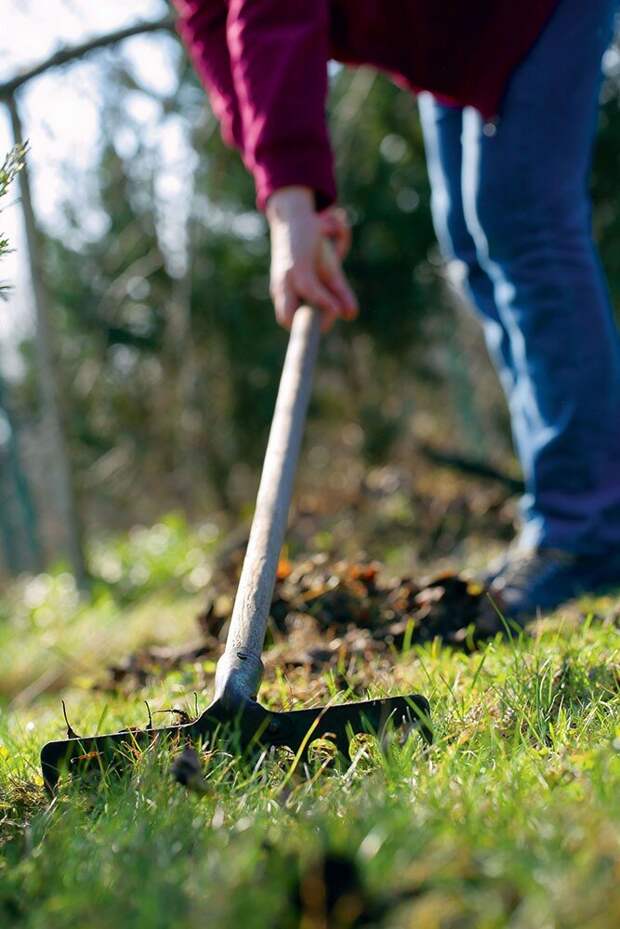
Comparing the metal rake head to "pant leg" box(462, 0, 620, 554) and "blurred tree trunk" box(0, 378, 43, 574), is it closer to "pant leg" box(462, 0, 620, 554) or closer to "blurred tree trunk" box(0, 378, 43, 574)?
"pant leg" box(462, 0, 620, 554)

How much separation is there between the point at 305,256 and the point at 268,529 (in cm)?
93

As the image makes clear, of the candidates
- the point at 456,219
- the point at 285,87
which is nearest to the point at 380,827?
the point at 285,87

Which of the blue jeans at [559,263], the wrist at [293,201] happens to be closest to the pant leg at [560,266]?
the blue jeans at [559,263]

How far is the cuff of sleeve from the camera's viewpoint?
255 centimetres

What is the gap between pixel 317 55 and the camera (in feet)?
8.36

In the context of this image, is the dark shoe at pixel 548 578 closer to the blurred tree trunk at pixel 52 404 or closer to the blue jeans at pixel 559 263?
the blue jeans at pixel 559 263

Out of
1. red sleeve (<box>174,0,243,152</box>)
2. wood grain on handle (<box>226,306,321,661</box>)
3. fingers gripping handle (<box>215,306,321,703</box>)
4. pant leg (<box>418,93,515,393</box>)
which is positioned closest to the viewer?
fingers gripping handle (<box>215,306,321,703</box>)

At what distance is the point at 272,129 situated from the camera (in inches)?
100

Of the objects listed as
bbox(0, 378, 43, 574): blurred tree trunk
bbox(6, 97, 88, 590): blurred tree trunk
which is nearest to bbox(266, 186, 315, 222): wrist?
bbox(6, 97, 88, 590): blurred tree trunk

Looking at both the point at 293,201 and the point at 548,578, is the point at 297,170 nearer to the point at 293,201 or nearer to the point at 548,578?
the point at 293,201

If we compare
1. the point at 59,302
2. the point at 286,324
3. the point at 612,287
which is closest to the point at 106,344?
the point at 59,302

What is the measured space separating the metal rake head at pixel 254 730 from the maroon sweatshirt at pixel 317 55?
5.14 ft

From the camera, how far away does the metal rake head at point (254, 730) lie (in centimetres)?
153

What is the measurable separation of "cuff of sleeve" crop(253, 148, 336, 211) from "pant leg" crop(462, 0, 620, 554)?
1.90ft
